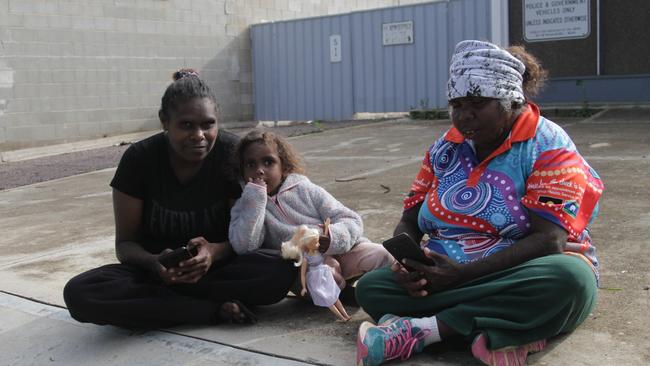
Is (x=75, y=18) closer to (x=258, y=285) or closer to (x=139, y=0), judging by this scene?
(x=139, y=0)

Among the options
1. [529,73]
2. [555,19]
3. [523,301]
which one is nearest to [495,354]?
[523,301]

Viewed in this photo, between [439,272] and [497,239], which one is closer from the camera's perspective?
[439,272]

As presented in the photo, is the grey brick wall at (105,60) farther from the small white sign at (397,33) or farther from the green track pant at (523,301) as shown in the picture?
the green track pant at (523,301)

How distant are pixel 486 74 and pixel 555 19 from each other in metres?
9.24

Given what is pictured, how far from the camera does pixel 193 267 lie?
9.99ft

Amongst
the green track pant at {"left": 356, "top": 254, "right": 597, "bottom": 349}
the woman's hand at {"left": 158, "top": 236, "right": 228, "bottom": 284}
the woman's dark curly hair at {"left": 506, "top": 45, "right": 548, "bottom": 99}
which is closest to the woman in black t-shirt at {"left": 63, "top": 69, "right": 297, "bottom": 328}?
the woman's hand at {"left": 158, "top": 236, "right": 228, "bottom": 284}

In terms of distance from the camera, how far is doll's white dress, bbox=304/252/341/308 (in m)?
3.08

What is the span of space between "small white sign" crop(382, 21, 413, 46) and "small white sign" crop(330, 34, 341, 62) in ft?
3.38

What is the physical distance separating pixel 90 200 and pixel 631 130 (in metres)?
6.11

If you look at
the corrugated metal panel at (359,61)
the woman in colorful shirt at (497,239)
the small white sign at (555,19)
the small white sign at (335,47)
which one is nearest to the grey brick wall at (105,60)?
the corrugated metal panel at (359,61)

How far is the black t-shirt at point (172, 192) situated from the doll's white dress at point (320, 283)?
519mm

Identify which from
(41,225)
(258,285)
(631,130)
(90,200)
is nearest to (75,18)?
(90,200)

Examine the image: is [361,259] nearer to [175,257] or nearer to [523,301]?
[175,257]

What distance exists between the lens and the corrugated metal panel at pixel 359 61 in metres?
12.6
